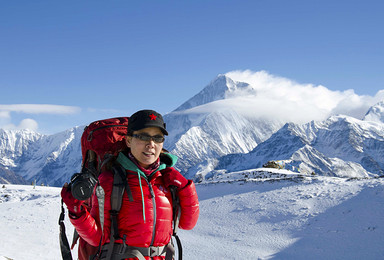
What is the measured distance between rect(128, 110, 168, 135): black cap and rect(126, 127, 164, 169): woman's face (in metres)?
0.08

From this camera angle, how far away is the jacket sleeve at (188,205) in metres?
4.12

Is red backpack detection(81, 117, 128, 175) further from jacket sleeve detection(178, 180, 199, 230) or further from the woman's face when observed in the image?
jacket sleeve detection(178, 180, 199, 230)

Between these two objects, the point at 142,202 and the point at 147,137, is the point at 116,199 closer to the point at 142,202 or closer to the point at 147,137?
the point at 142,202

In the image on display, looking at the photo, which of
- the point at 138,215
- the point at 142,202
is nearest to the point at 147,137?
the point at 142,202

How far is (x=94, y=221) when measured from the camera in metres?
3.64

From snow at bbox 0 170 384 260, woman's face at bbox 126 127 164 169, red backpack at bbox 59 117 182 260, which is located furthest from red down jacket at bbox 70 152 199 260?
snow at bbox 0 170 384 260

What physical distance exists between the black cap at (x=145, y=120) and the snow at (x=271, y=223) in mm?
9438

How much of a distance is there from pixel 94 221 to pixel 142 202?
1.77ft

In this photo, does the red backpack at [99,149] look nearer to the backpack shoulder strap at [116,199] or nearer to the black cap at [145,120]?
the backpack shoulder strap at [116,199]

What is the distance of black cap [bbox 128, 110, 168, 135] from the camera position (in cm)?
383

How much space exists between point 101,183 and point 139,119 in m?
0.82

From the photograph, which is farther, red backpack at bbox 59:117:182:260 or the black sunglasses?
red backpack at bbox 59:117:182:260

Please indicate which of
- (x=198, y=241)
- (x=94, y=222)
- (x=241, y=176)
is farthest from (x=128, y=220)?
(x=241, y=176)

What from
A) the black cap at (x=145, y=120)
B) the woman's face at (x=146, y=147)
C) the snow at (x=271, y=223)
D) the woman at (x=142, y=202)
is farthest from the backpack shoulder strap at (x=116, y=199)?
the snow at (x=271, y=223)
